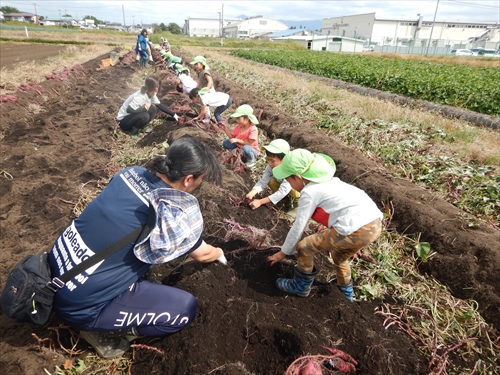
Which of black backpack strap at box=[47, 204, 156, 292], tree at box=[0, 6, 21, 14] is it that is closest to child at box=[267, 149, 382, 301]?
black backpack strap at box=[47, 204, 156, 292]

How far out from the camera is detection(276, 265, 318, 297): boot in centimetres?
234

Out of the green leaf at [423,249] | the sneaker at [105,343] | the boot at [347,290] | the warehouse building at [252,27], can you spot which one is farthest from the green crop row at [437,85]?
the warehouse building at [252,27]

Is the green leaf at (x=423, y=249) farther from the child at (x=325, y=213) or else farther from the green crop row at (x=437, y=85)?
the green crop row at (x=437, y=85)

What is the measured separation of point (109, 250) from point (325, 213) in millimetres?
1487

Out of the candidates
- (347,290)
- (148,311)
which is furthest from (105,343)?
(347,290)

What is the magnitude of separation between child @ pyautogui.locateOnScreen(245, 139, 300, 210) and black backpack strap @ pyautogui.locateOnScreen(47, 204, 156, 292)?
5.36 feet

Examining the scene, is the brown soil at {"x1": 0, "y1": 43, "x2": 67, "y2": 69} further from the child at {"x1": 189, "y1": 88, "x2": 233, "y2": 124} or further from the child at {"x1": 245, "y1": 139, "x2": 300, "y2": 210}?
the child at {"x1": 245, "y1": 139, "x2": 300, "y2": 210}

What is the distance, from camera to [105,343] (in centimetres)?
195

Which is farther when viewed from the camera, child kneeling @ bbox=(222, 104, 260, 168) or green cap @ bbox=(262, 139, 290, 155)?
child kneeling @ bbox=(222, 104, 260, 168)

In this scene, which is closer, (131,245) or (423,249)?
(131,245)

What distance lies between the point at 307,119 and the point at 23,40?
32.2 meters

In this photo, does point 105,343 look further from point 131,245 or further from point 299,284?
point 299,284

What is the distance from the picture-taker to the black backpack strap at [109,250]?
1.64 meters

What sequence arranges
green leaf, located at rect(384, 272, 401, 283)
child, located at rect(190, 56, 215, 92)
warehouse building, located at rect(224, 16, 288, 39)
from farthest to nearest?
warehouse building, located at rect(224, 16, 288, 39)
child, located at rect(190, 56, 215, 92)
green leaf, located at rect(384, 272, 401, 283)
